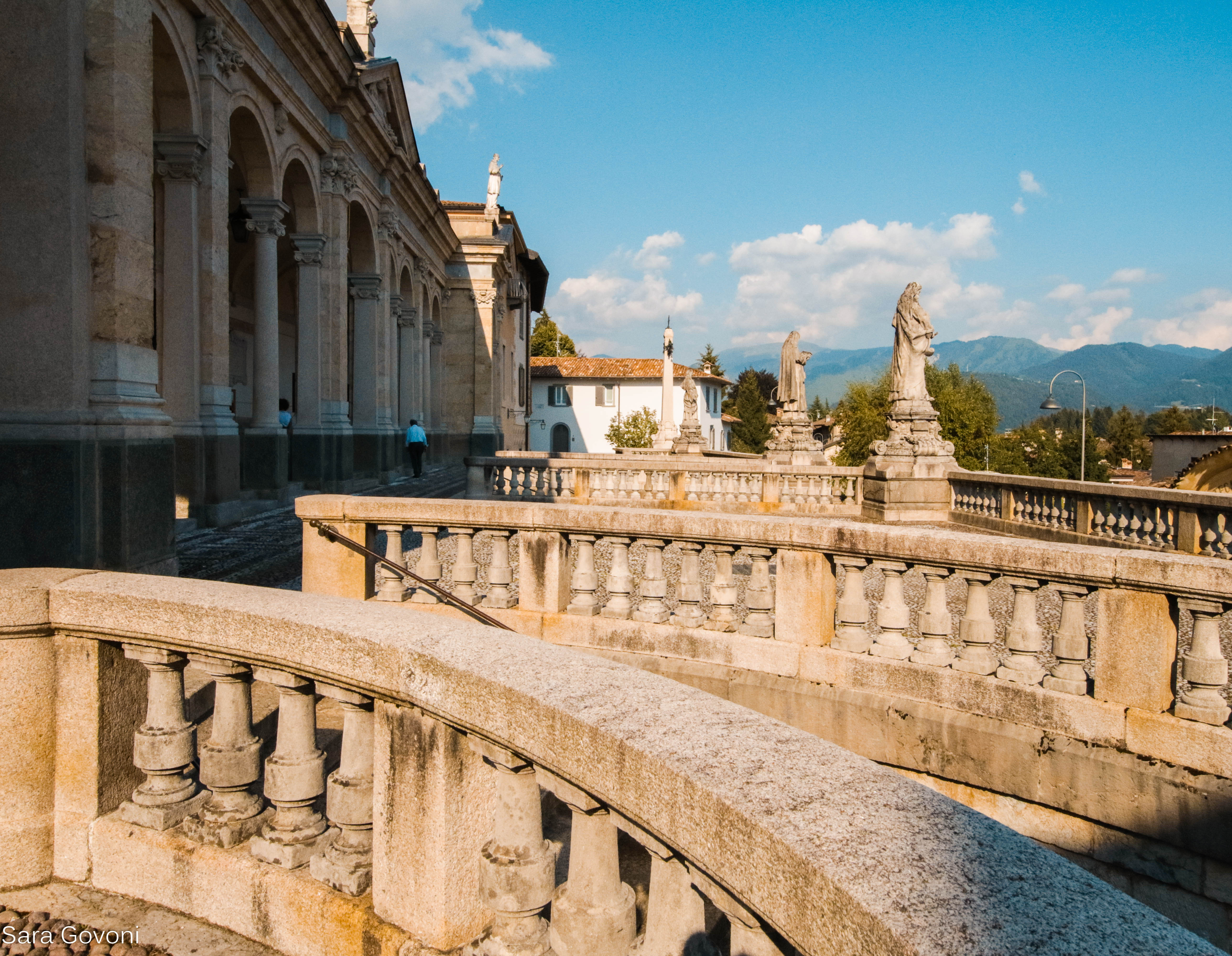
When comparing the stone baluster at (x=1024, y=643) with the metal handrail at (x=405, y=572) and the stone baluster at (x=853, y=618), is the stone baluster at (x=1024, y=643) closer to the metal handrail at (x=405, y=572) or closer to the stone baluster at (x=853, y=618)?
the stone baluster at (x=853, y=618)

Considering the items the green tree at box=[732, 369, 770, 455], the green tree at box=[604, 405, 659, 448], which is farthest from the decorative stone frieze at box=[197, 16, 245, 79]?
the green tree at box=[732, 369, 770, 455]

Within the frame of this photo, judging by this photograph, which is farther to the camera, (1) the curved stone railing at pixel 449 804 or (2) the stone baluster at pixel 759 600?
(2) the stone baluster at pixel 759 600

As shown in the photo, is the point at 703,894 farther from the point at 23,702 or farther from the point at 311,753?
the point at 23,702

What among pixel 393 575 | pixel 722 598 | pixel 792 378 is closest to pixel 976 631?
pixel 722 598

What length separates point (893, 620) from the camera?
443 centimetres

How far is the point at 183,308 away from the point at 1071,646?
1100 centimetres

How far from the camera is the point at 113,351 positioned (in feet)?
22.6

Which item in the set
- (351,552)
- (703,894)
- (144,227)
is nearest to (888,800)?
(703,894)

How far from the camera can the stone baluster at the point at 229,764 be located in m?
2.71

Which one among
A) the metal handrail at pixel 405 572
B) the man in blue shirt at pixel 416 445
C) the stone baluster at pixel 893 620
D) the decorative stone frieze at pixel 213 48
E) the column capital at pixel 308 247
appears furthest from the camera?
the man in blue shirt at pixel 416 445

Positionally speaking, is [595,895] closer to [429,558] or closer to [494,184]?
[429,558]

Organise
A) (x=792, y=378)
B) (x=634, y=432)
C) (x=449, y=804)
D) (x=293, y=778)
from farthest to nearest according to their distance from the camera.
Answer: (x=634, y=432), (x=792, y=378), (x=293, y=778), (x=449, y=804)

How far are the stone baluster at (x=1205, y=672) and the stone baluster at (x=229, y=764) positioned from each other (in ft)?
12.2

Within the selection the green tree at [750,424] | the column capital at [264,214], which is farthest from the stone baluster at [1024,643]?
the green tree at [750,424]
